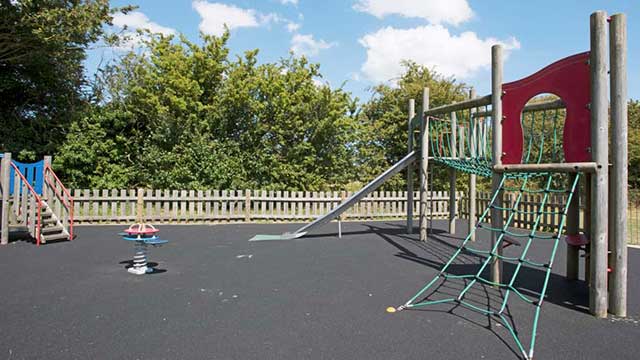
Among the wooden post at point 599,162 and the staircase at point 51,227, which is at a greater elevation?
the wooden post at point 599,162

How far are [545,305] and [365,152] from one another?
443 inches

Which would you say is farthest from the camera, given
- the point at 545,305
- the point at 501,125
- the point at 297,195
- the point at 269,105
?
the point at 269,105

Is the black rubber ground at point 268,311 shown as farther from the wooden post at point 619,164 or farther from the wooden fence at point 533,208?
the wooden fence at point 533,208

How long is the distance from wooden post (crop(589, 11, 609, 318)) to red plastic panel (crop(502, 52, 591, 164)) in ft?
0.47

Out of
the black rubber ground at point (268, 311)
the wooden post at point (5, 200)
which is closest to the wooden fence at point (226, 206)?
the wooden post at point (5, 200)

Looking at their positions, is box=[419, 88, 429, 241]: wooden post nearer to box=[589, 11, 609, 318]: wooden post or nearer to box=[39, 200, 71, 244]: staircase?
box=[589, 11, 609, 318]: wooden post

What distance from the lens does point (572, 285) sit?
17.5ft

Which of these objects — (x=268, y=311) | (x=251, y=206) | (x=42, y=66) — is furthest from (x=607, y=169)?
(x=42, y=66)

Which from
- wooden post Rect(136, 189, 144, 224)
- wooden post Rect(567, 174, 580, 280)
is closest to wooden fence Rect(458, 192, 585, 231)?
wooden post Rect(567, 174, 580, 280)

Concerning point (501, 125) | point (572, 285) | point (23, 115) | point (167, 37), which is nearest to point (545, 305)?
point (572, 285)

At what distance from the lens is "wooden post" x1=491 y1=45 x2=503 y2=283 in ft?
17.2

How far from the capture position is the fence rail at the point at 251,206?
452 inches

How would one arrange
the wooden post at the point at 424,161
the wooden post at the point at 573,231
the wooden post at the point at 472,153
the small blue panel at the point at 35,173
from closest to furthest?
the wooden post at the point at 573,231, the wooden post at the point at 472,153, the wooden post at the point at 424,161, the small blue panel at the point at 35,173

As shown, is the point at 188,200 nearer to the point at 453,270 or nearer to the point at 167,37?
the point at 167,37
